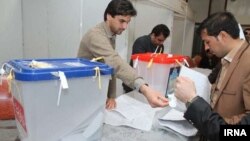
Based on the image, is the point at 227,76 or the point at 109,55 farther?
the point at 109,55

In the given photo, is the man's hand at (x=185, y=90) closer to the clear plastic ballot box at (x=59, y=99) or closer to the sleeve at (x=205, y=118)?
the sleeve at (x=205, y=118)

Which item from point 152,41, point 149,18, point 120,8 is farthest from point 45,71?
point 149,18

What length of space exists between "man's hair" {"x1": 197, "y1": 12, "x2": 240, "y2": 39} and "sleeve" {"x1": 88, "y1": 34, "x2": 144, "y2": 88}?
432mm

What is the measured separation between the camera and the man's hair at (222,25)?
1.13 meters

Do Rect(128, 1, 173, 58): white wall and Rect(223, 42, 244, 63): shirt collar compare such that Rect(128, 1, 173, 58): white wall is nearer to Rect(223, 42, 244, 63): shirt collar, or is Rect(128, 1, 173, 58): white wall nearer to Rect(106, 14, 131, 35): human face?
Rect(106, 14, 131, 35): human face

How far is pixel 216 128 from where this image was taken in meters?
0.90

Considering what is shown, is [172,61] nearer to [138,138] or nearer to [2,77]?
[138,138]

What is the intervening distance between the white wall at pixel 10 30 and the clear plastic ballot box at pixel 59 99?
2.11 m

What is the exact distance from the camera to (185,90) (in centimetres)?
102

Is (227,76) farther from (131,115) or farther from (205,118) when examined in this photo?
(131,115)

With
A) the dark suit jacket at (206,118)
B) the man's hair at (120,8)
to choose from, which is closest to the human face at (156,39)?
the man's hair at (120,8)

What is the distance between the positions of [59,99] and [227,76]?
2.35ft

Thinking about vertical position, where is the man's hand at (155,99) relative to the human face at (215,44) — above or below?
below

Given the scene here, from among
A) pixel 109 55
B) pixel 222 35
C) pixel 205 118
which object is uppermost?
pixel 222 35
